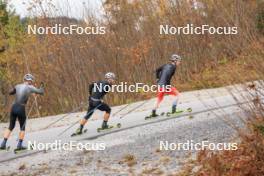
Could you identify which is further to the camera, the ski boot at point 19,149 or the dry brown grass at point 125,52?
the dry brown grass at point 125,52

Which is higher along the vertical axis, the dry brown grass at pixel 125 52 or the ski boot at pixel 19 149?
the dry brown grass at pixel 125 52

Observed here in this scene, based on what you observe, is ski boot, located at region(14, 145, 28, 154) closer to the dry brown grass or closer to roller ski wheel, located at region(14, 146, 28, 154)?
roller ski wheel, located at region(14, 146, 28, 154)

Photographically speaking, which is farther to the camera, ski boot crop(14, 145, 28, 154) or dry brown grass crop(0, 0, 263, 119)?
dry brown grass crop(0, 0, 263, 119)

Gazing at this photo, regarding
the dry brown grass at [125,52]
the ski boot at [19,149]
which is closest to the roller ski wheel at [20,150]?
the ski boot at [19,149]

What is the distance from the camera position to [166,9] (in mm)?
27125

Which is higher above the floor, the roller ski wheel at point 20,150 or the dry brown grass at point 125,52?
the dry brown grass at point 125,52

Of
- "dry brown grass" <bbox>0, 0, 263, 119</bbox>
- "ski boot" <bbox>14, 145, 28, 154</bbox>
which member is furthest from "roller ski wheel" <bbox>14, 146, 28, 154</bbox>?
"dry brown grass" <bbox>0, 0, 263, 119</bbox>

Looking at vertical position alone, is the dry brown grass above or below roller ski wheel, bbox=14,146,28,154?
above

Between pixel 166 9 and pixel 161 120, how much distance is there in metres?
12.3

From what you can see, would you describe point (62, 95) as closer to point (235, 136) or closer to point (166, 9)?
point (166, 9)

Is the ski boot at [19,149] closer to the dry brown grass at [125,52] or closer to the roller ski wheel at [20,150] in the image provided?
the roller ski wheel at [20,150]

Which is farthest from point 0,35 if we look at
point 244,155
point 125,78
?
point 244,155

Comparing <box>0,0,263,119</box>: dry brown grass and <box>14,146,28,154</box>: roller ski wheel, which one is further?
<box>0,0,263,119</box>: dry brown grass

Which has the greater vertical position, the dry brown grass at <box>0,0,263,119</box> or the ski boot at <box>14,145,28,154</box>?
the dry brown grass at <box>0,0,263,119</box>
